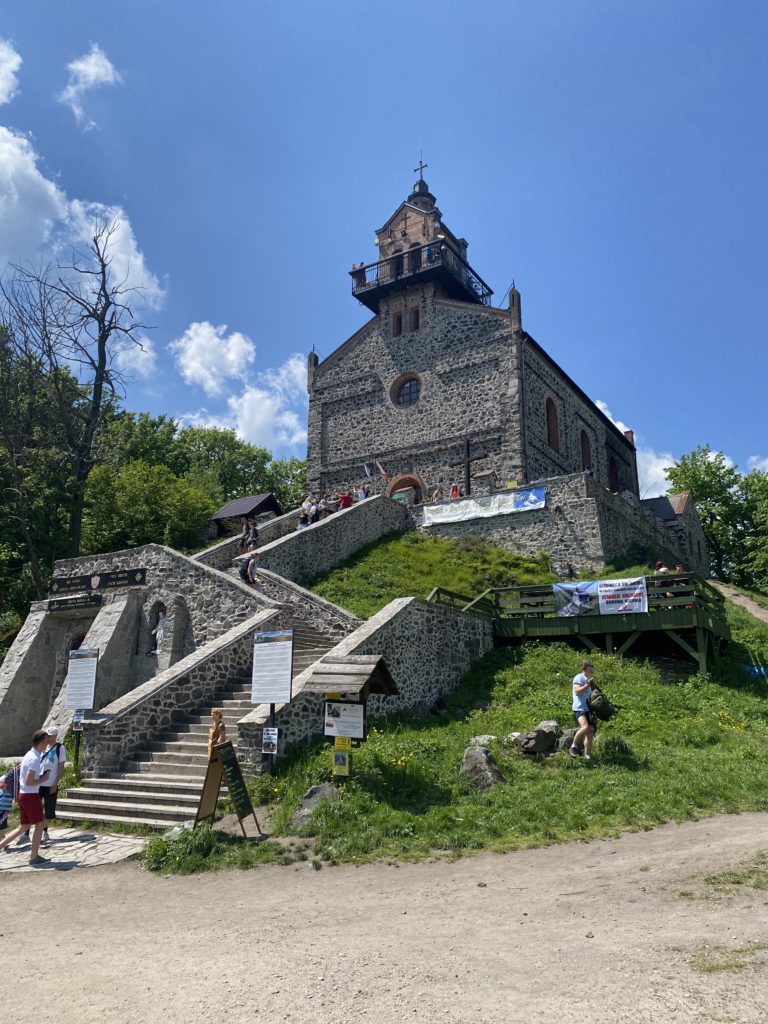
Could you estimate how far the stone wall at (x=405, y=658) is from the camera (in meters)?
10.1

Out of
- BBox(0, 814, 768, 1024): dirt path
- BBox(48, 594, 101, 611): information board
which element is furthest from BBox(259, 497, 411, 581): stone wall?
BBox(0, 814, 768, 1024): dirt path

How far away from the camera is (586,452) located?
33.4 m

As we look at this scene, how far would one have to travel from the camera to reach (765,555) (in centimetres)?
2798

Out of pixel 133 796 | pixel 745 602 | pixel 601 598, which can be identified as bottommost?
pixel 133 796

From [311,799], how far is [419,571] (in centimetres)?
1225

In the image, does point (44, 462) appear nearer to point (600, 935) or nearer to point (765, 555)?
point (600, 935)

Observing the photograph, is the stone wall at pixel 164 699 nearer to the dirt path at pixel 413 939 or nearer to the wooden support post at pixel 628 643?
the dirt path at pixel 413 939

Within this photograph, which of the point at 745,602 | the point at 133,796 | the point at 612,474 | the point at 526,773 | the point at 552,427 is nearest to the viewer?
the point at 526,773

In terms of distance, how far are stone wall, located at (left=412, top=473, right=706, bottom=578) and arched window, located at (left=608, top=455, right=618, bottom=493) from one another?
11753mm

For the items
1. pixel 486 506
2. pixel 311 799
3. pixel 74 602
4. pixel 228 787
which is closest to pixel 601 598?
pixel 311 799

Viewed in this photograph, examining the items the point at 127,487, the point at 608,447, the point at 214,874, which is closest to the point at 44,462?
the point at 127,487

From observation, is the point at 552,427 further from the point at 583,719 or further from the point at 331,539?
the point at 583,719

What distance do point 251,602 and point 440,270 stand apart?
20.7m

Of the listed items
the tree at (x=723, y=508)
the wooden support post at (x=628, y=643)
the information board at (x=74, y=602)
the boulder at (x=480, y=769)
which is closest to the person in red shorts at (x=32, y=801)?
the boulder at (x=480, y=769)
